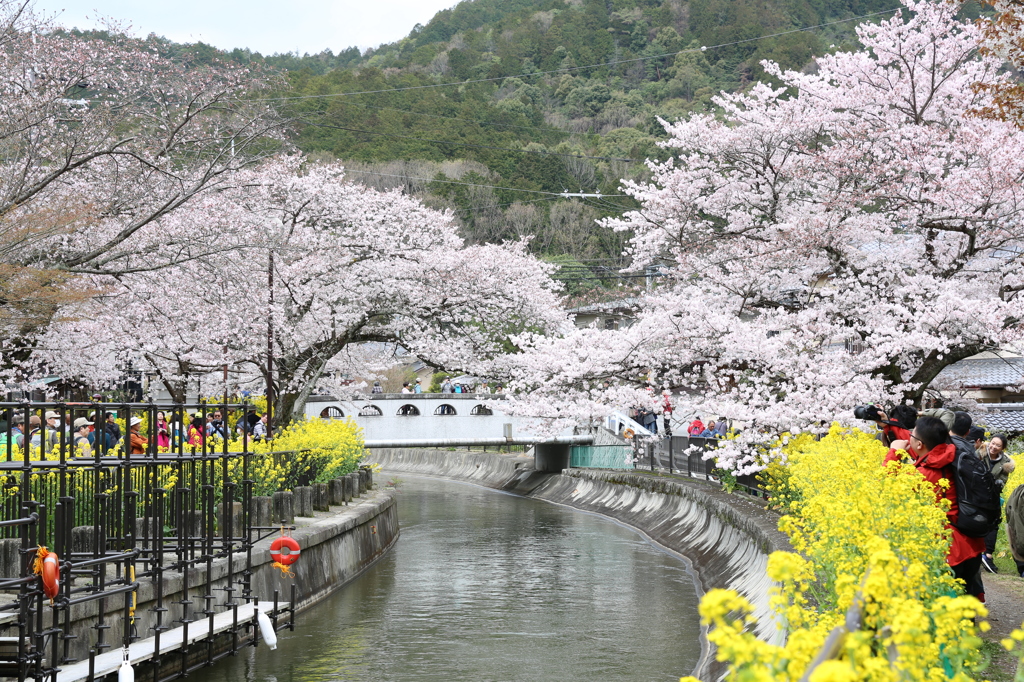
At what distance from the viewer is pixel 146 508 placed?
10.1 m

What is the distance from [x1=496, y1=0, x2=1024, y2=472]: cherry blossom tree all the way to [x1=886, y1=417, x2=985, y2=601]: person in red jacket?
8.55 m

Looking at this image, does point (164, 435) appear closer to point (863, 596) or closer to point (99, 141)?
point (99, 141)

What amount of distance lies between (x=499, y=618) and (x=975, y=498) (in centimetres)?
832

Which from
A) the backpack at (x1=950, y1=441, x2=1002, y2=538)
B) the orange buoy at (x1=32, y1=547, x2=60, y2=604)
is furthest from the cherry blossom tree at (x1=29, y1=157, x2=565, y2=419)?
the backpack at (x1=950, y1=441, x2=1002, y2=538)

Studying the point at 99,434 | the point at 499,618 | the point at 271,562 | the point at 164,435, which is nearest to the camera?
the point at 99,434

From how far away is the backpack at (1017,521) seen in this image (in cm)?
1005

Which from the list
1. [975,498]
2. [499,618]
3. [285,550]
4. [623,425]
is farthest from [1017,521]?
[623,425]

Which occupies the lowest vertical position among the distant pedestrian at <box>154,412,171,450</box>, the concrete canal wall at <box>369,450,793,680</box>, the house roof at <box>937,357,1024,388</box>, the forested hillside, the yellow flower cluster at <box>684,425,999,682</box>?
the concrete canal wall at <box>369,450,793,680</box>

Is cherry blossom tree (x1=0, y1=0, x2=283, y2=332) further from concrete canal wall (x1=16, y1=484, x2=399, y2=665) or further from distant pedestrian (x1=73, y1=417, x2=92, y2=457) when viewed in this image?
concrete canal wall (x1=16, y1=484, x2=399, y2=665)

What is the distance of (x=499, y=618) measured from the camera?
47.9 ft

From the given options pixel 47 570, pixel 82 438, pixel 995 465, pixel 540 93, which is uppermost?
pixel 540 93

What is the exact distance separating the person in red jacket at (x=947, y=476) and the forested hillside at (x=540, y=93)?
32946 millimetres

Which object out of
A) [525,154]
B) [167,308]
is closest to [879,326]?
[167,308]

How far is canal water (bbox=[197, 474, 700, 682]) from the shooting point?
1170 centimetres
